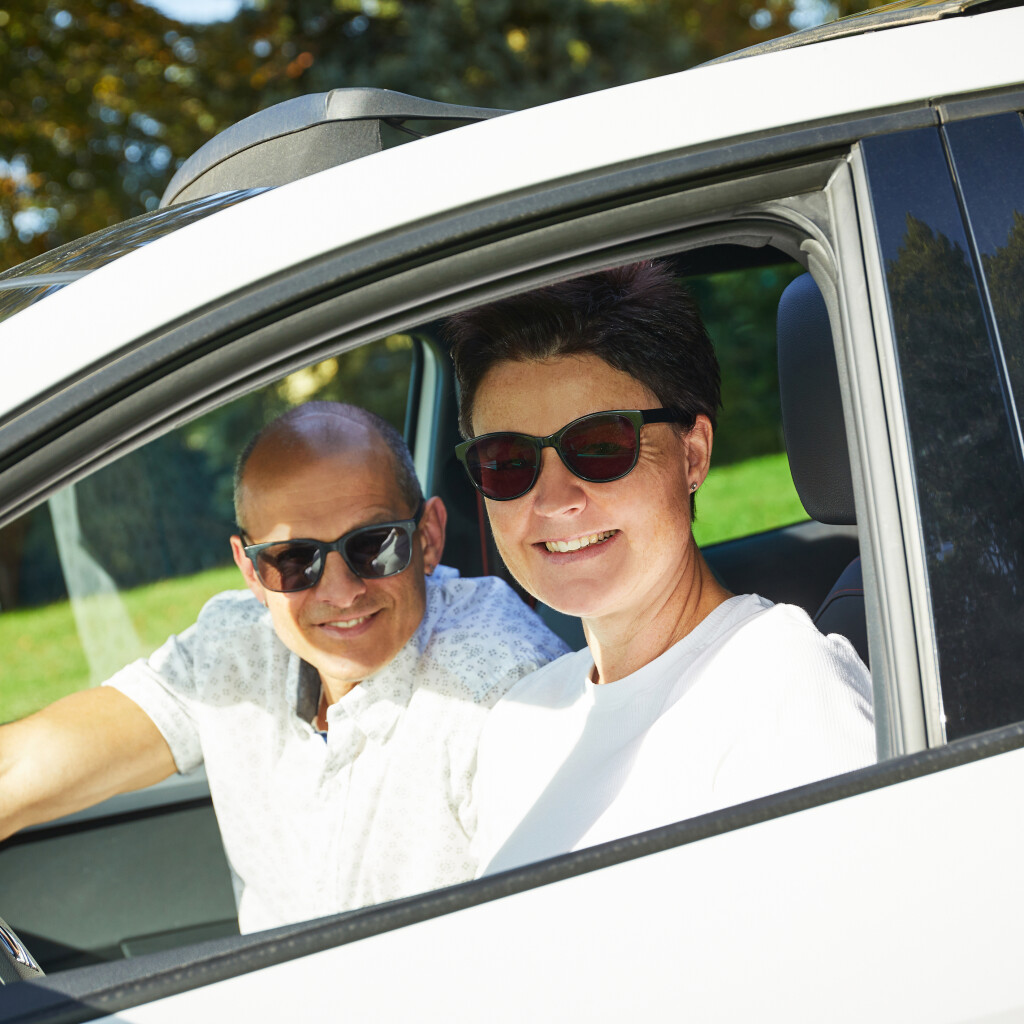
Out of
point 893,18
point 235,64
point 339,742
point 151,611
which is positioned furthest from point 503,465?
point 235,64

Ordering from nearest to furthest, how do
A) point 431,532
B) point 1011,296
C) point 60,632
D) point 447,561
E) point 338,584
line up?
point 1011,296, point 338,584, point 431,532, point 447,561, point 60,632

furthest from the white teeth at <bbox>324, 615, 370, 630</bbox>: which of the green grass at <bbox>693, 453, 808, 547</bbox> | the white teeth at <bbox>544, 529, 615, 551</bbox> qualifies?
the green grass at <bbox>693, 453, 808, 547</bbox>

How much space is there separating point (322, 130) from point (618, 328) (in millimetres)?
542

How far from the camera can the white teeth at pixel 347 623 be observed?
6.38 ft

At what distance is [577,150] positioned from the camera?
101 centimetres

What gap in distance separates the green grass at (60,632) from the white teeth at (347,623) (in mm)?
4408

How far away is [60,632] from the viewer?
26.6 ft

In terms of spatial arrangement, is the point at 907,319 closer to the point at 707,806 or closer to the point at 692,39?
the point at 707,806

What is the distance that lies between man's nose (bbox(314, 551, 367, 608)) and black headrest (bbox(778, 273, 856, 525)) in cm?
84

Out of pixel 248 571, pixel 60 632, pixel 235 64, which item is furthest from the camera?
pixel 60 632

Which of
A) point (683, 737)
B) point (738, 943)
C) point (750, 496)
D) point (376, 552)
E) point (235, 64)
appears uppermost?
point (235, 64)

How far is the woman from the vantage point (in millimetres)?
1372

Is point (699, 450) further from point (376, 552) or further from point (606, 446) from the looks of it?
point (376, 552)

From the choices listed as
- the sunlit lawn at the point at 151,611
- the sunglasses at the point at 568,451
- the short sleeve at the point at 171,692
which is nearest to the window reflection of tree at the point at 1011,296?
the sunglasses at the point at 568,451
